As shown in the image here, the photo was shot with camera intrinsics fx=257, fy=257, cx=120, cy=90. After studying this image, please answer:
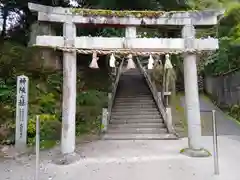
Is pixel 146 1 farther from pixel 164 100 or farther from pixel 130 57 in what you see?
pixel 130 57

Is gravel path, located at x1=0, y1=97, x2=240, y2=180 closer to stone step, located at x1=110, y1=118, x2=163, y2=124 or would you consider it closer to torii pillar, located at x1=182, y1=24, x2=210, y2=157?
torii pillar, located at x1=182, y1=24, x2=210, y2=157

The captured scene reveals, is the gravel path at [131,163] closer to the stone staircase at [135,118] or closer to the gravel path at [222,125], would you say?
the stone staircase at [135,118]

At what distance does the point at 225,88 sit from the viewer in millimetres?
13812

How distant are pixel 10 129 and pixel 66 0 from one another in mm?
7899

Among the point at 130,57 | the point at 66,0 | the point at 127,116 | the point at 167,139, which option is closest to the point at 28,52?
the point at 66,0

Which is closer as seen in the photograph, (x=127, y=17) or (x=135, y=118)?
(x=127, y=17)

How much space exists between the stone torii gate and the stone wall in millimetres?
6223

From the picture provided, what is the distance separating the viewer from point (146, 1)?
11.4 meters

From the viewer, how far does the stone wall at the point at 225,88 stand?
12.5 metres

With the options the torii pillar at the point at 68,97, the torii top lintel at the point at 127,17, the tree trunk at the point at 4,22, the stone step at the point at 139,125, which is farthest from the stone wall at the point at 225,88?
the tree trunk at the point at 4,22

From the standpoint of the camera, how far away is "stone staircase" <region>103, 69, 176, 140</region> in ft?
30.2

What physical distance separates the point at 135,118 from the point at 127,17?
4.79m

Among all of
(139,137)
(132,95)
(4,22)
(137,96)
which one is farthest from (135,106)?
(4,22)

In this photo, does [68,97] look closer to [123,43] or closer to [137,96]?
[123,43]
